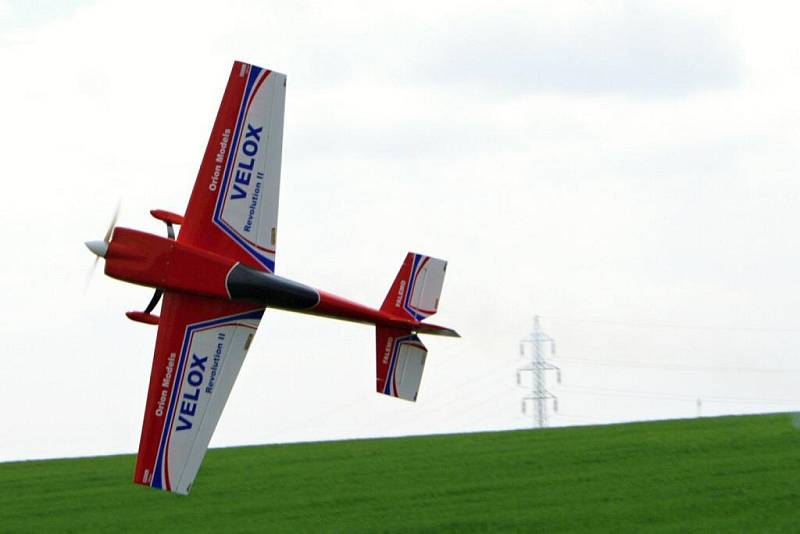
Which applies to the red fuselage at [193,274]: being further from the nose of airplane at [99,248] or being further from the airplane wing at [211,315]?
the airplane wing at [211,315]

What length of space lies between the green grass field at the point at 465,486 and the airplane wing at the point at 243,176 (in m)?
5.79

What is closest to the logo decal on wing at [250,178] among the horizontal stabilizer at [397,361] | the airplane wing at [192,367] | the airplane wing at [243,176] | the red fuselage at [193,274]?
the airplane wing at [243,176]

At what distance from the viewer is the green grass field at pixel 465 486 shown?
25.4 m

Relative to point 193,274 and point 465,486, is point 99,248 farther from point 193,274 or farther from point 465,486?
point 465,486

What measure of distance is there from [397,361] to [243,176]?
14.6 feet

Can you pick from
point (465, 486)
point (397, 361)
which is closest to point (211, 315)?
point (397, 361)

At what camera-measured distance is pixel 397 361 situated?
81.2 feet

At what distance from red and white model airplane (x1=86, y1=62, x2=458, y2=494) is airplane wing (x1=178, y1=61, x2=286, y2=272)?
0.02 metres

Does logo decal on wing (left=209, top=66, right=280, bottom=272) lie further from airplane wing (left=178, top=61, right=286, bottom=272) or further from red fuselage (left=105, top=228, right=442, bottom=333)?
red fuselage (left=105, top=228, right=442, bottom=333)

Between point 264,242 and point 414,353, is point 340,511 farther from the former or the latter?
point 264,242

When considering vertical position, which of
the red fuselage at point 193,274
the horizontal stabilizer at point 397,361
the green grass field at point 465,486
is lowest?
the green grass field at point 465,486

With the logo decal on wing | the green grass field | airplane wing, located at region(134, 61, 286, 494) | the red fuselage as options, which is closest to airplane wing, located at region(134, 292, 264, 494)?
airplane wing, located at region(134, 61, 286, 494)

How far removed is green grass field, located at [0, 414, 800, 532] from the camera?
25438 millimetres

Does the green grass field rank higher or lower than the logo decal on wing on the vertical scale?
lower
